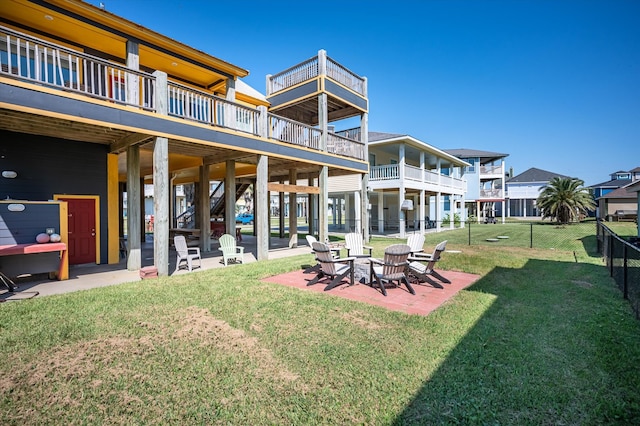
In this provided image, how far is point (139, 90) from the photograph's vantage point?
27.1 ft

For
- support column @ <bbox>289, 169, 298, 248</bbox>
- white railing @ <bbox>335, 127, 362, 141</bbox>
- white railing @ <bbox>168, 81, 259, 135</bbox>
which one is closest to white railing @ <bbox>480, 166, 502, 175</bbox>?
white railing @ <bbox>335, 127, 362, 141</bbox>

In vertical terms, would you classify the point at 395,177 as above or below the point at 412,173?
below

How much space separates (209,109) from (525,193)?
53735 mm

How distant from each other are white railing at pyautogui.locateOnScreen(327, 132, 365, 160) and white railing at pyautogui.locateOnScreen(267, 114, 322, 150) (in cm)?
120

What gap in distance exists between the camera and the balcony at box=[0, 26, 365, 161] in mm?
6105

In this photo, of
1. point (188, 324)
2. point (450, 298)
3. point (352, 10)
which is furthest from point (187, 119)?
point (352, 10)

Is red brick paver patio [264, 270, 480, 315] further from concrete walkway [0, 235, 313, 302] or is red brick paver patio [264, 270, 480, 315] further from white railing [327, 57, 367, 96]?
white railing [327, 57, 367, 96]

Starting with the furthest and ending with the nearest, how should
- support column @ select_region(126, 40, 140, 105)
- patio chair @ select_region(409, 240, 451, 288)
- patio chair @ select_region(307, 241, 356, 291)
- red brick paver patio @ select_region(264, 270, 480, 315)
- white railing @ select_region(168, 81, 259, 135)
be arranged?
white railing @ select_region(168, 81, 259, 135) < support column @ select_region(126, 40, 140, 105) < patio chair @ select_region(409, 240, 451, 288) < patio chair @ select_region(307, 241, 356, 291) < red brick paver patio @ select_region(264, 270, 480, 315)

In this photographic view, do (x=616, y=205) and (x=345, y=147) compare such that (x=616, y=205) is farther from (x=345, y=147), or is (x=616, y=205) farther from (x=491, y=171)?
(x=345, y=147)

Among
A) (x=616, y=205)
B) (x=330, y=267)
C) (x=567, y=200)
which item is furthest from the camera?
(x=616, y=205)

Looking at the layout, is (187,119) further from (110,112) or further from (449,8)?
(449,8)

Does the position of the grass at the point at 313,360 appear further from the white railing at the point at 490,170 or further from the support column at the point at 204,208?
the white railing at the point at 490,170

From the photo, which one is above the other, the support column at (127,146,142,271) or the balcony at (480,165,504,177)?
the balcony at (480,165,504,177)

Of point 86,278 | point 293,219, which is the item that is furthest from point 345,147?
point 86,278
